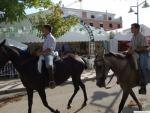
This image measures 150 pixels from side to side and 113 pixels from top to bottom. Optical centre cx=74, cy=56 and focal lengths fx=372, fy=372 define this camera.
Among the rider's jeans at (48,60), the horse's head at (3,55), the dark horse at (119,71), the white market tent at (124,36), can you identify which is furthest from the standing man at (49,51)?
the white market tent at (124,36)

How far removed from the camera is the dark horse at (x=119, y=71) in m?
8.62

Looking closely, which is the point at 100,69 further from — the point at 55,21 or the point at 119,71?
the point at 55,21

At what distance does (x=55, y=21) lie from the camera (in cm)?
2108

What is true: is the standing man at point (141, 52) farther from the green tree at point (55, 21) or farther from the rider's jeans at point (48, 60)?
the green tree at point (55, 21)

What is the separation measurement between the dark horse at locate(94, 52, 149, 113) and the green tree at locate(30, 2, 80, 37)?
1173 centimetres

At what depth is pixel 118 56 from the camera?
9141mm

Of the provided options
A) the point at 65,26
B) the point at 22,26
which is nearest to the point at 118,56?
the point at 65,26

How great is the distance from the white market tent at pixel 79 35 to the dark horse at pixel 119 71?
48.7 ft

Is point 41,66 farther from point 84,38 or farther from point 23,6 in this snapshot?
point 84,38

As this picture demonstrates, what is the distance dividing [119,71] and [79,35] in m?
16.8

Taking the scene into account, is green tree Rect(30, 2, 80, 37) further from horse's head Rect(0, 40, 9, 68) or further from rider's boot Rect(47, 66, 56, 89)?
horse's head Rect(0, 40, 9, 68)

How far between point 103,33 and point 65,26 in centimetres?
656

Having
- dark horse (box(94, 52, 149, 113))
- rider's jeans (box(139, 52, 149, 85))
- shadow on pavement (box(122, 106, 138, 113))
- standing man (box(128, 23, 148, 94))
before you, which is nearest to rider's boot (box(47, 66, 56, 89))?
dark horse (box(94, 52, 149, 113))

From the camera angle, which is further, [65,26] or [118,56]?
[65,26]
